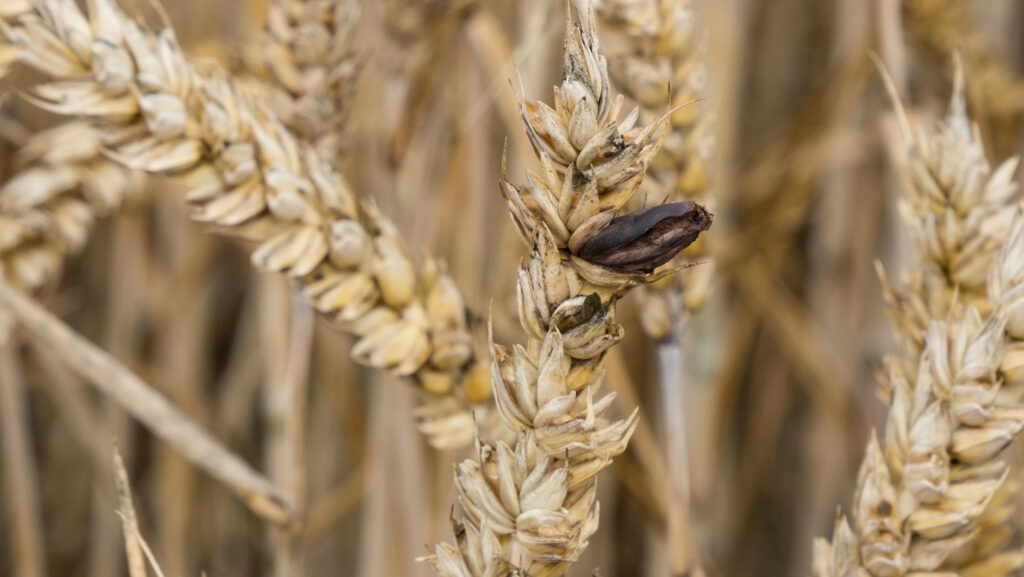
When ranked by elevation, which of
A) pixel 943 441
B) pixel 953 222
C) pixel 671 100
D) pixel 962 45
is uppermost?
pixel 962 45

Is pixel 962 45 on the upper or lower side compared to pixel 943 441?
upper

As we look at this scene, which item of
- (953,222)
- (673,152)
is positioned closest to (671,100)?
(673,152)

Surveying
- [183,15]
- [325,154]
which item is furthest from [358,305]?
[183,15]

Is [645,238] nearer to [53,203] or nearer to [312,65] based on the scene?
[312,65]

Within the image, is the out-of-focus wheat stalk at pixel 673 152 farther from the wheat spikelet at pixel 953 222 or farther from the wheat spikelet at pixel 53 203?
the wheat spikelet at pixel 53 203

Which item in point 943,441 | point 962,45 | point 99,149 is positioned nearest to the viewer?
point 943,441

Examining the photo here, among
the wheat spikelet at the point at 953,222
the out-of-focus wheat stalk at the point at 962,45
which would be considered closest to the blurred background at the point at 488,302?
the out-of-focus wheat stalk at the point at 962,45

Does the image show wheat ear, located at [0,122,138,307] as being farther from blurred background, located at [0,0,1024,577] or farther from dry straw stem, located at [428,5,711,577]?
dry straw stem, located at [428,5,711,577]

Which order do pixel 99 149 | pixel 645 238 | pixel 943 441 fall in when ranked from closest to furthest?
pixel 645 238, pixel 943 441, pixel 99 149
